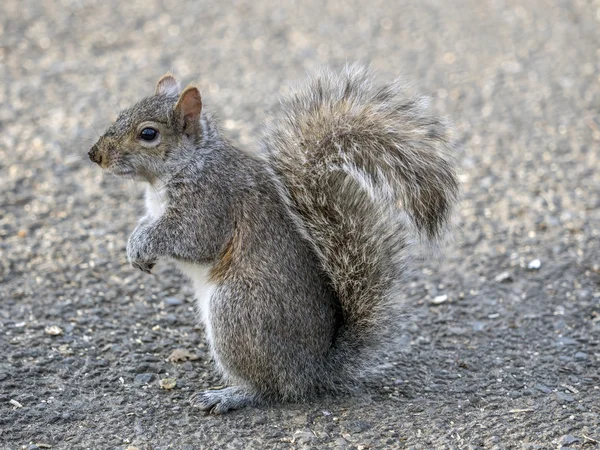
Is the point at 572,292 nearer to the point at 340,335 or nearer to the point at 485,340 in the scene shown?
the point at 485,340

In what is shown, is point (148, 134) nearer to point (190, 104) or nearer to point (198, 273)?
point (190, 104)

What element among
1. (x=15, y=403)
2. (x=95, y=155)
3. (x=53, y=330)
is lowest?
(x=15, y=403)

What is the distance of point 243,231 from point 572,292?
138cm

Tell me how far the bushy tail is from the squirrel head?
272 mm

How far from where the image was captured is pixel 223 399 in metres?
2.48

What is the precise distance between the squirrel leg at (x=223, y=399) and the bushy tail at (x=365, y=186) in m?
0.28

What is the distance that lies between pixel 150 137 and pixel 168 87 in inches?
10.9

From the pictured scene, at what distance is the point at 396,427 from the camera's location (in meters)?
2.41

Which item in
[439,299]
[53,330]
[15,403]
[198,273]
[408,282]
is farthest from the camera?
[439,299]

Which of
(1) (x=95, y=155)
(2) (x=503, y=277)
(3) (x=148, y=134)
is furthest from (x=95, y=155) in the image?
(2) (x=503, y=277)

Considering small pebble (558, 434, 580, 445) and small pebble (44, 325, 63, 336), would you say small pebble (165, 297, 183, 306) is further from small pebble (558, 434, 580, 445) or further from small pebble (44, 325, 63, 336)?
small pebble (558, 434, 580, 445)

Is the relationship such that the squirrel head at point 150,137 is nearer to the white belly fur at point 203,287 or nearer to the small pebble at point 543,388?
the white belly fur at point 203,287

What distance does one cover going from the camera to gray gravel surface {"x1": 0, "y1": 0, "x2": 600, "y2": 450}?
244 centimetres

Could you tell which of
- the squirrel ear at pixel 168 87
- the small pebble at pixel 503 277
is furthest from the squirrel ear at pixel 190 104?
the small pebble at pixel 503 277
